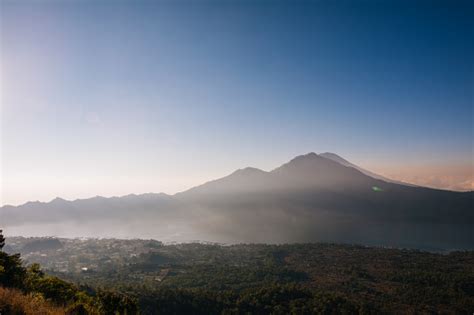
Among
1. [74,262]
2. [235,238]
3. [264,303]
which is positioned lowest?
[235,238]

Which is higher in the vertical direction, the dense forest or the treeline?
the treeline

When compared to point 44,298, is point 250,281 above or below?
below

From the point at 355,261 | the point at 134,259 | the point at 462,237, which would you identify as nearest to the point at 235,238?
the point at 134,259

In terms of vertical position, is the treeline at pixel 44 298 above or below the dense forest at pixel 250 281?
above

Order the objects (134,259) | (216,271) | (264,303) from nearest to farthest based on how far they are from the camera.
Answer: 1. (264,303)
2. (216,271)
3. (134,259)

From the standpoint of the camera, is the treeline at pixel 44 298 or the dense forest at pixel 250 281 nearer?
the treeline at pixel 44 298

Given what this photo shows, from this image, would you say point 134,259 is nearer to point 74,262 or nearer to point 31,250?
point 74,262

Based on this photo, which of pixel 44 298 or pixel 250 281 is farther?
pixel 250 281

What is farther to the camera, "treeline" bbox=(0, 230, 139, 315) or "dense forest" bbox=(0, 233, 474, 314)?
"dense forest" bbox=(0, 233, 474, 314)
